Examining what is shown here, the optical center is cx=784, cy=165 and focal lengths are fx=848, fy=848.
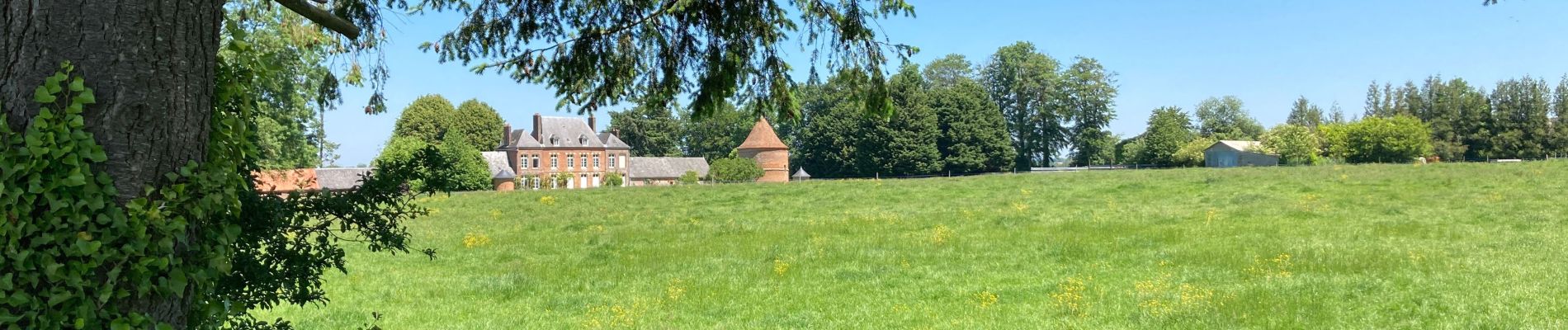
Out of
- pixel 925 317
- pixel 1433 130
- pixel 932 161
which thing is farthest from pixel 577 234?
pixel 1433 130

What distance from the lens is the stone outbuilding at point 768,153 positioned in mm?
66938

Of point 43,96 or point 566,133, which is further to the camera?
point 566,133

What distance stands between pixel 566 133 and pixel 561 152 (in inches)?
70.0

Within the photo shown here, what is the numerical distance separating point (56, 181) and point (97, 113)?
0.29m

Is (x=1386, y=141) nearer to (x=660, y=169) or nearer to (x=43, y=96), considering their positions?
(x=660, y=169)

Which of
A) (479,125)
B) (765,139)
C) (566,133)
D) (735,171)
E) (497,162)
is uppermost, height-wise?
(479,125)

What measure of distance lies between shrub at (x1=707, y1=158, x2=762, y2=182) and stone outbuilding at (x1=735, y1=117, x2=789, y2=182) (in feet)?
4.66

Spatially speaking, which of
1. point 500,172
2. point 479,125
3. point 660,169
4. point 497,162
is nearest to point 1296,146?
point 660,169

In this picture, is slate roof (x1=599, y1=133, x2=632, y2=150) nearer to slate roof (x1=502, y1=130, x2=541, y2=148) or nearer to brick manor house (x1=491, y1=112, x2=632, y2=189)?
brick manor house (x1=491, y1=112, x2=632, y2=189)

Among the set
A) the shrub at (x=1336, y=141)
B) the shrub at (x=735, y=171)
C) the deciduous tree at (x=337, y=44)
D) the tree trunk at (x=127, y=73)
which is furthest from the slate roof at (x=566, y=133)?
the tree trunk at (x=127, y=73)

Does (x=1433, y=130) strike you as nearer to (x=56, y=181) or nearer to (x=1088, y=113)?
(x=1088, y=113)

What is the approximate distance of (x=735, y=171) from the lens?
6406 centimetres

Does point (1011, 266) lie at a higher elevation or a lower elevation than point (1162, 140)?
lower

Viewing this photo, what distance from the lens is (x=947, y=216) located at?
18062 mm
